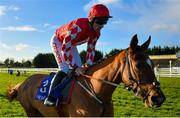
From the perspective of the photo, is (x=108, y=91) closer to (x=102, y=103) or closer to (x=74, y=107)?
(x=102, y=103)

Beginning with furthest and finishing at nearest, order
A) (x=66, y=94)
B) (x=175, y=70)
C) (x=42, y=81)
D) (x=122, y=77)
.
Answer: (x=175, y=70) < (x=42, y=81) < (x=66, y=94) < (x=122, y=77)

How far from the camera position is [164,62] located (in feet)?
299

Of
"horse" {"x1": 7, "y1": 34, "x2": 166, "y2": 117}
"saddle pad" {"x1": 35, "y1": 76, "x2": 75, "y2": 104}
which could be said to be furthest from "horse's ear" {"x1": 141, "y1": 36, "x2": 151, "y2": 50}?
"saddle pad" {"x1": 35, "y1": 76, "x2": 75, "y2": 104}

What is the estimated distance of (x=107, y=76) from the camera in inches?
239

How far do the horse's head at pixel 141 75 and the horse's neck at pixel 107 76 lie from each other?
203mm

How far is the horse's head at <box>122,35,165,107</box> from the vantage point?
5.30 m

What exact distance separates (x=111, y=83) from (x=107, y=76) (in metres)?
0.16

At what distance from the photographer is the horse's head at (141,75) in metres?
5.30

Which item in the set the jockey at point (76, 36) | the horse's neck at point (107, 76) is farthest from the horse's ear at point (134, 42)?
the jockey at point (76, 36)

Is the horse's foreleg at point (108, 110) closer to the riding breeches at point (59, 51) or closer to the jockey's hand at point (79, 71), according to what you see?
the jockey's hand at point (79, 71)

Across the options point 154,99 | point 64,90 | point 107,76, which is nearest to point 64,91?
point 64,90

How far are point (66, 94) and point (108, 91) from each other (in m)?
0.75

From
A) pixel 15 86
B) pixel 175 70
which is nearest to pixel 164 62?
pixel 175 70

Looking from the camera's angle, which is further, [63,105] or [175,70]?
[175,70]
